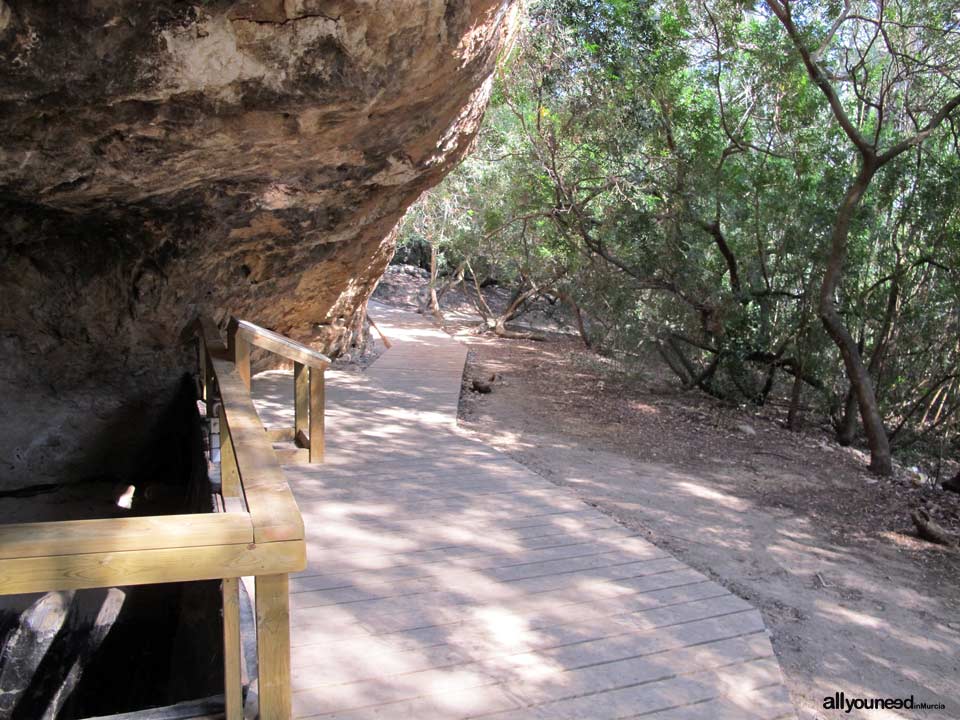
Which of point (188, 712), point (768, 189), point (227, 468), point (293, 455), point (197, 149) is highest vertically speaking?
point (768, 189)

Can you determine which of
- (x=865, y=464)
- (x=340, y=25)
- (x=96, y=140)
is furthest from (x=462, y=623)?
(x=865, y=464)

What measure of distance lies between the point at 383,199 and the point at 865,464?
19.0 feet

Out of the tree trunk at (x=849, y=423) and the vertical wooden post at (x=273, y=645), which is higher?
the vertical wooden post at (x=273, y=645)

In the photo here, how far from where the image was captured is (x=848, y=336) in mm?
7652

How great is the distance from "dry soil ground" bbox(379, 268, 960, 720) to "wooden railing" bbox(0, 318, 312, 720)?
7.49ft

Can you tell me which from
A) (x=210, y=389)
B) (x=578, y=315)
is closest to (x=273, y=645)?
(x=210, y=389)

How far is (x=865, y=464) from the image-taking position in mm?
7762

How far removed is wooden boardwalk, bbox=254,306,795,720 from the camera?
2699mm

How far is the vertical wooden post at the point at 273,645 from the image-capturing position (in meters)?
1.78

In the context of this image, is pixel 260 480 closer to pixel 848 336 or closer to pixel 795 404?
pixel 848 336

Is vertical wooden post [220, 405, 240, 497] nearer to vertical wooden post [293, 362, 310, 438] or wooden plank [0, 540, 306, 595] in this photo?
vertical wooden post [293, 362, 310, 438]

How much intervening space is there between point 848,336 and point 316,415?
598 centimetres

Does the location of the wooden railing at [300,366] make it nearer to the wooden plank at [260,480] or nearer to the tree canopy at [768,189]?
the wooden plank at [260,480]

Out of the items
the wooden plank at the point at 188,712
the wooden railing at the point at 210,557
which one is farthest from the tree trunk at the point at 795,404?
the wooden plank at the point at 188,712
